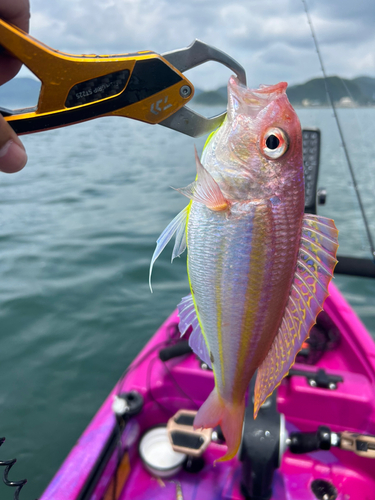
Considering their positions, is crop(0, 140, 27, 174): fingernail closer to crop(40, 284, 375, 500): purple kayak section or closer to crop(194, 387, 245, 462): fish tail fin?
crop(194, 387, 245, 462): fish tail fin

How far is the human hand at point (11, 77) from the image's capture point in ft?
3.64

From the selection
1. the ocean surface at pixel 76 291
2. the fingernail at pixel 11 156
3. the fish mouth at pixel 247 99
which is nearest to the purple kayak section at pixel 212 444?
the ocean surface at pixel 76 291

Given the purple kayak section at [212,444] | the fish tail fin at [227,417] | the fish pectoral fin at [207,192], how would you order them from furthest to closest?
the purple kayak section at [212,444] → the fish tail fin at [227,417] → the fish pectoral fin at [207,192]

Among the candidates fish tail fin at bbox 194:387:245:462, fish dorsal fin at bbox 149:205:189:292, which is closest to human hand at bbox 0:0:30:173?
fish dorsal fin at bbox 149:205:189:292

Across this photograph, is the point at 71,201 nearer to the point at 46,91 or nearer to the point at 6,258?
the point at 6,258

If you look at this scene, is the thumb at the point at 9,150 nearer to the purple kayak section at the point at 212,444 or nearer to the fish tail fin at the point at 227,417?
the fish tail fin at the point at 227,417

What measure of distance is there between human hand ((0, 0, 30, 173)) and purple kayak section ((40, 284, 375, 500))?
193 cm

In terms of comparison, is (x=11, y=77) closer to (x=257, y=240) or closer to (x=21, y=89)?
(x=257, y=240)

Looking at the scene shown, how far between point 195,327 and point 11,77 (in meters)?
1.19

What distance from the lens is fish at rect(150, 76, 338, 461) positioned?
1.06 meters

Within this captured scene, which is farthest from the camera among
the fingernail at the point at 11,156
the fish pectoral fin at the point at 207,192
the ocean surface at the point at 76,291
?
the ocean surface at the point at 76,291

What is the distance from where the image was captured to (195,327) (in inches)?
51.9

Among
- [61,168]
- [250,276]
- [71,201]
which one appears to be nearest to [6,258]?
[71,201]

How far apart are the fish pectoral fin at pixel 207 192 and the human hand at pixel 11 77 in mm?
559
